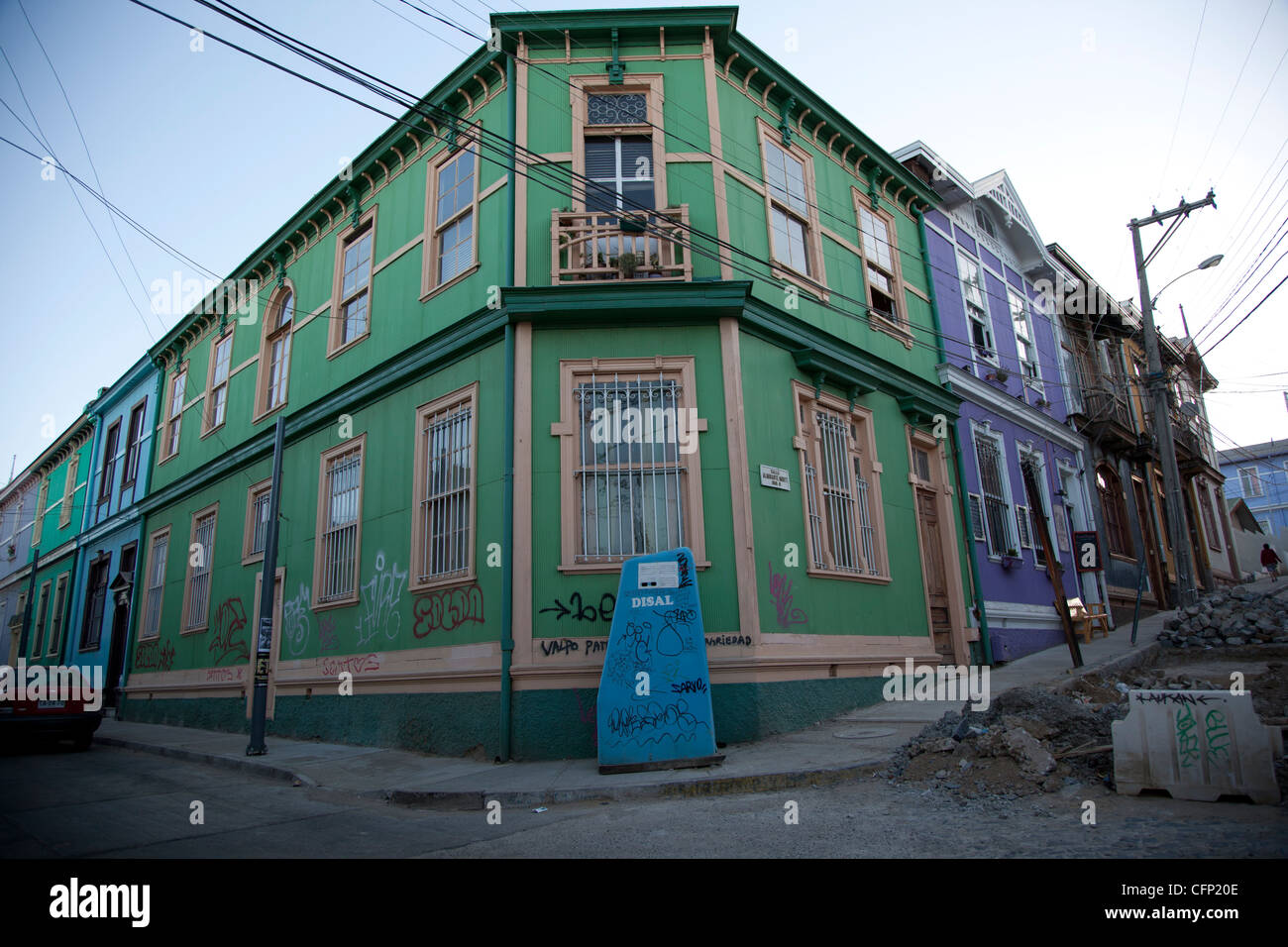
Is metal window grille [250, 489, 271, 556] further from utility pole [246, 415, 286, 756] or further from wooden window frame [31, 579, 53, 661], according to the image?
wooden window frame [31, 579, 53, 661]

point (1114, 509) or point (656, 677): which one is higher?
point (1114, 509)

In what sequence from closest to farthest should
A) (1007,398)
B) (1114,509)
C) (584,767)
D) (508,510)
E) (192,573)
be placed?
(584,767) < (508,510) < (1007,398) < (192,573) < (1114,509)

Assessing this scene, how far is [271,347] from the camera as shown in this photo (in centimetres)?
1537

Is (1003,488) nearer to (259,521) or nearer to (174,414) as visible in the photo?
(259,521)

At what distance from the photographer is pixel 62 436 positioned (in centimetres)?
2459

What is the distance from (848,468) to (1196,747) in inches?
237

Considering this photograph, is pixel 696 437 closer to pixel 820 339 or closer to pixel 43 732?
pixel 820 339

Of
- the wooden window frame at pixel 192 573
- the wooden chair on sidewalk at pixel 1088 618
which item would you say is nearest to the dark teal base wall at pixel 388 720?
the wooden window frame at pixel 192 573

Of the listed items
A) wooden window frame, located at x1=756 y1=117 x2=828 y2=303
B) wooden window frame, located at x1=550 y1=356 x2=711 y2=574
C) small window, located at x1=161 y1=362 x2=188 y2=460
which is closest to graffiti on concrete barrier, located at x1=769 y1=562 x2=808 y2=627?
wooden window frame, located at x1=550 y1=356 x2=711 y2=574

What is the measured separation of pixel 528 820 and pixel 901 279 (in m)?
→ 11.3

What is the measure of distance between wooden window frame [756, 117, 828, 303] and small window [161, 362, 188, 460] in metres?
14.8

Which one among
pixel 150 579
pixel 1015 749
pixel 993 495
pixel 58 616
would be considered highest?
pixel 993 495

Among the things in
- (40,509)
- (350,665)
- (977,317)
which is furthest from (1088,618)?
(40,509)

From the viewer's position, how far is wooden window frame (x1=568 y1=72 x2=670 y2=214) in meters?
10.0
